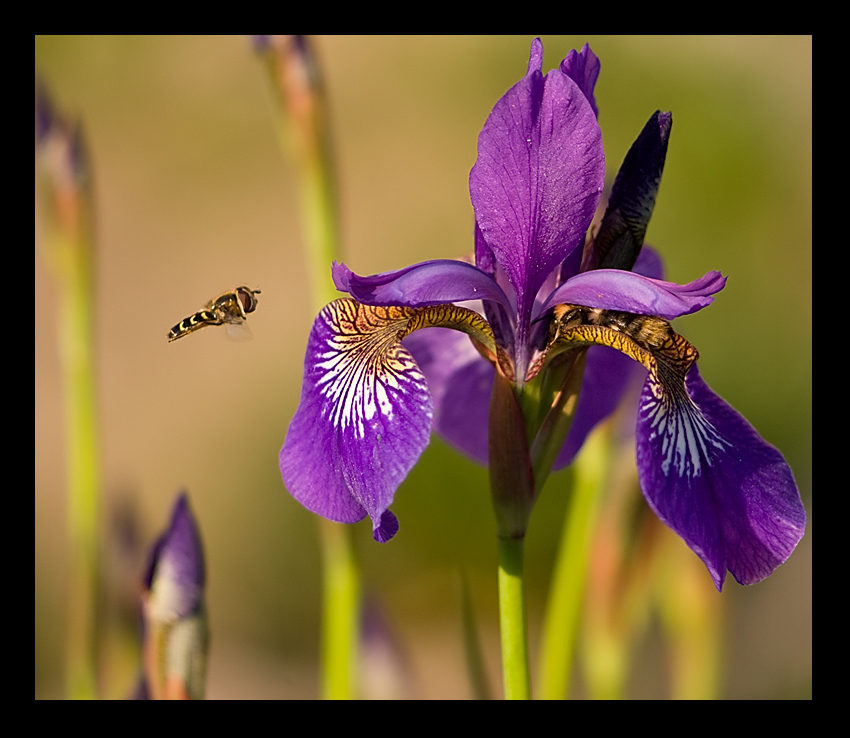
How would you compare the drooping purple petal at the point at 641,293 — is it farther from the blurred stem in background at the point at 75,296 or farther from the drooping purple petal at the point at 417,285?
the blurred stem in background at the point at 75,296

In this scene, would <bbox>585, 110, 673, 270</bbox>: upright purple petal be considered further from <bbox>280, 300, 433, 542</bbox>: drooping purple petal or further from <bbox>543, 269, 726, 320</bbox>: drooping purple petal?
<bbox>280, 300, 433, 542</bbox>: drooping purple petal

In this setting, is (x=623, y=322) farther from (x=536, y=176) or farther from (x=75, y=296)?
(x=75, y=296)

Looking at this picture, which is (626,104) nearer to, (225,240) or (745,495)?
(225,240)

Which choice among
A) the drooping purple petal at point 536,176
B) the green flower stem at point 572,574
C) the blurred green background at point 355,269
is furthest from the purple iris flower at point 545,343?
the blurred green background at point 355,269

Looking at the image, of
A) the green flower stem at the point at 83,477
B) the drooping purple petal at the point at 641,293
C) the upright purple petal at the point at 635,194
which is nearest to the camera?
the drooping purple petal at the point at 641,293

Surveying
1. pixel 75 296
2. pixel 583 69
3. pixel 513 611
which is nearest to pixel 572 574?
pixel 513 611

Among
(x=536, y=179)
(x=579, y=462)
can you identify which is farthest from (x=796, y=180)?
(x=536, y=179)

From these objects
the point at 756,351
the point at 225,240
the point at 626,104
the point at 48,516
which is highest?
the point at 626,104

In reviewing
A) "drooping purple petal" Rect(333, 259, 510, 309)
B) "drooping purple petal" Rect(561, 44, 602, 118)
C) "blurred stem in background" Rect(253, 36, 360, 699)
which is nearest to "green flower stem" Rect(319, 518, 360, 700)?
"blurred stem in background" Rect(253, 36, 360, 699)
